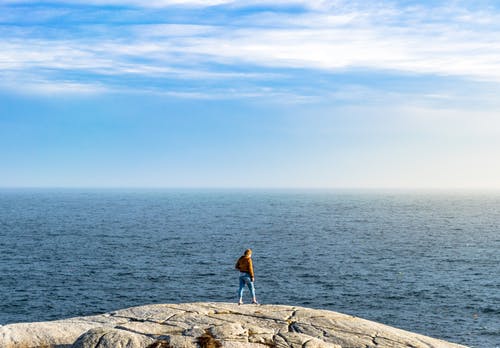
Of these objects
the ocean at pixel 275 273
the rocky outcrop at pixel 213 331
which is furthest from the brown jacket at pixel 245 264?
the ocean at pixel 275 273

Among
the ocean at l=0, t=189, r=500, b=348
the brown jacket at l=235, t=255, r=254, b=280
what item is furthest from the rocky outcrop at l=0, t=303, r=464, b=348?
the ocean at l=0, t=189, r=500, b=348

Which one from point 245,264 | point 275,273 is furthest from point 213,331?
point 275,273

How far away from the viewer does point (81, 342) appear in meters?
20.1

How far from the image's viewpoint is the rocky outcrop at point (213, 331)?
66.6 ft

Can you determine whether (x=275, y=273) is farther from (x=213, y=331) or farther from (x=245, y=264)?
(x=213, y=331)

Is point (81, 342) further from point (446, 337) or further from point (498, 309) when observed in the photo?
point (498, 309)

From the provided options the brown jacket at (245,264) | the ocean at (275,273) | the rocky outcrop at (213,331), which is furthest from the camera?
the ocean at (275,273)

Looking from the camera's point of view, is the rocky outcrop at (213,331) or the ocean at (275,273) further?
the ocean at (275,273)

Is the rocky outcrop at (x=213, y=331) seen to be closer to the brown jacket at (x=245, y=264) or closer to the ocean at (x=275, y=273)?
the brown jacket at (x=245, y=264)

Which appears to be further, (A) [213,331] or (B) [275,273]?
(B) [275,273]

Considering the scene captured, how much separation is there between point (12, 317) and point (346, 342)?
45622 mm

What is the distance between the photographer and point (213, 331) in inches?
834

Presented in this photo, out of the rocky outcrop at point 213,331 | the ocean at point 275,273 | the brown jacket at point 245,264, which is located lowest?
the ocean at point 275,273

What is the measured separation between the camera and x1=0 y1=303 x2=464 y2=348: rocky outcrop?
20.3 meters
